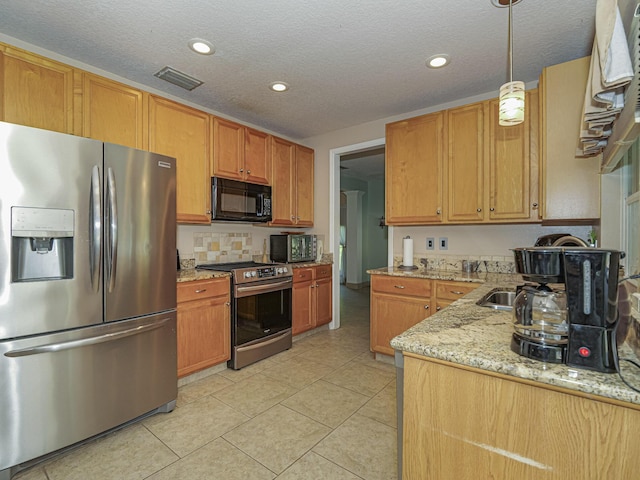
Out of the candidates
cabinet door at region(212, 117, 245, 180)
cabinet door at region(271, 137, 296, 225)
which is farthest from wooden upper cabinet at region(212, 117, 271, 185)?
cabinet door at region(271, 137, 296, 225)

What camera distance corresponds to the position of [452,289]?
256cm

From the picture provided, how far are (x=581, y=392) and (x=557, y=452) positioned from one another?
175 millimetres

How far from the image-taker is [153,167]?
2.05 m

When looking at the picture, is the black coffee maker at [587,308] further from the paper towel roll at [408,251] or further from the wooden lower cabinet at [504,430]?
the paper towel roll at [408,251]

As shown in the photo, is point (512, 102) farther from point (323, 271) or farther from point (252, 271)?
point (323, 271)

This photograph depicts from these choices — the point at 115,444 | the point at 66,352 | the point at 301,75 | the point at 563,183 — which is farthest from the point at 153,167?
the point at 563,183

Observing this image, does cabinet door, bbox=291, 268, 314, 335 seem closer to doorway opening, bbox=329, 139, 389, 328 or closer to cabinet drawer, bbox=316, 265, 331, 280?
cabinet drawer, bbox=316, 265, 331, 280

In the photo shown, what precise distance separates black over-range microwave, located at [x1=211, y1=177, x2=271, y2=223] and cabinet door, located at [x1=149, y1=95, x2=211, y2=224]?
7 cm

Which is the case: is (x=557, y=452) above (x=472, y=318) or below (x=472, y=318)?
below

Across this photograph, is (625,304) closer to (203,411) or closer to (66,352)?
(203,411)

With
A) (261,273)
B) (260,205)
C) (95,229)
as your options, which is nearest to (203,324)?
(261,273)

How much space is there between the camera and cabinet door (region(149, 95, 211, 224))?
2550mm

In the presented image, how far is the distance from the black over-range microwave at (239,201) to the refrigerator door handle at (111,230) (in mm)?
1101

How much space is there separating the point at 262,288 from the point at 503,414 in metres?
2.39
